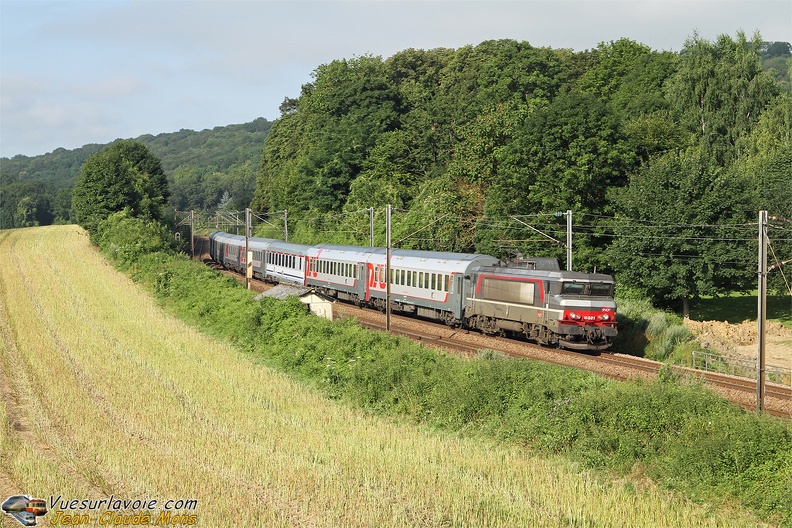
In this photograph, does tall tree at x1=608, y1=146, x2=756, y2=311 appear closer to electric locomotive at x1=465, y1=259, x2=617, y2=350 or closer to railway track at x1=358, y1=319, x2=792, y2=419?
railway track at x1=358, y1=319, x2=792, y2=419

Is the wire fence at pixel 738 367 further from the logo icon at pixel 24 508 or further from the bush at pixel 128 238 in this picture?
the bush at pixel 128 238

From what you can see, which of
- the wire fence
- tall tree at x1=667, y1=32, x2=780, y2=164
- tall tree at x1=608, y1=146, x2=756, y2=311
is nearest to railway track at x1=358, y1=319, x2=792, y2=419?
the wire fence

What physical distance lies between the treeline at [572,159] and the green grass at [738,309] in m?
4.69

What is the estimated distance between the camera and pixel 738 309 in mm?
54500

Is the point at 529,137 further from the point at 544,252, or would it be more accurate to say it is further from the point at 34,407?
the point at 34,407

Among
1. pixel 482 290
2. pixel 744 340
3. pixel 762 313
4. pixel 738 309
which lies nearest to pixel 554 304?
pixel 482 290

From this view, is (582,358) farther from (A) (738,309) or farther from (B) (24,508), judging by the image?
(A) (738,309)

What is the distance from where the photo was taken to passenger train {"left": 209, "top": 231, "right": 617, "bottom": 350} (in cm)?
3191

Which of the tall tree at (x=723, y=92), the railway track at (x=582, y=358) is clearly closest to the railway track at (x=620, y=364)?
the railway track at (x=582, y=358)

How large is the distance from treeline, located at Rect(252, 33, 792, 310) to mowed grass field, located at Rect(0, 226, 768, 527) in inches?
799

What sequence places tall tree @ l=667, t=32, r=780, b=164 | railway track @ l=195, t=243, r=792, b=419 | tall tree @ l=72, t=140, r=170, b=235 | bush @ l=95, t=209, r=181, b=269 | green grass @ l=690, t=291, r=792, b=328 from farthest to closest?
1. tall tree @ l=72, t=140, r=170, b=235
2. bush @ l=95, t=209, r=181, b=269
3. tall tree @ l=667, t=32, r=780, b=164
4. green grass @ l=690, t=291, r=792, b=328
5. railway track @ l=195, t=243, r=792, b=419

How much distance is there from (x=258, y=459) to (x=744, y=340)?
31109 mm

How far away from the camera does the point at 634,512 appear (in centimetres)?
1393

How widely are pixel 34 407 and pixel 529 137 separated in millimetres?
37895
